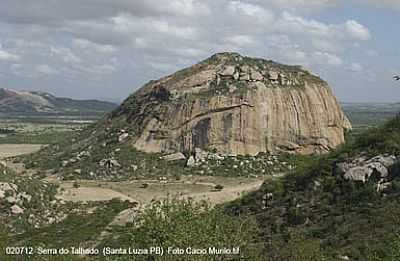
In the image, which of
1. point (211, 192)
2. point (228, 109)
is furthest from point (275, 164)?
point (211, 192)

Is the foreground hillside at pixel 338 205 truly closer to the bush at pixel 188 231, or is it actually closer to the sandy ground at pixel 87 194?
the bush at pixel 188 231

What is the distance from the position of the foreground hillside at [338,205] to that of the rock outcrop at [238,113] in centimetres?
2695

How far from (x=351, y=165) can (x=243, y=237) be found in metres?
10.5

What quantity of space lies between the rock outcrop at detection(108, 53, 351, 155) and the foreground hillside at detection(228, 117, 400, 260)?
88.4 ft

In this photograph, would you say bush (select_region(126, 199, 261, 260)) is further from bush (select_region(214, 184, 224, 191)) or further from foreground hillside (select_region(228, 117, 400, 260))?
bush (select_region(214, 184, 224, 191))

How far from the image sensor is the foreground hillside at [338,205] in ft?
64.7

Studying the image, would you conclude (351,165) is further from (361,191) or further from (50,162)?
(50,162)

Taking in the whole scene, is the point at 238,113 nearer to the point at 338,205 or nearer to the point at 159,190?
the point at 159,190

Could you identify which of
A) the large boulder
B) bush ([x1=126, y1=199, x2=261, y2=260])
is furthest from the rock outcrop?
bush ([x1=126, y1=199, x2=261, y2=260])

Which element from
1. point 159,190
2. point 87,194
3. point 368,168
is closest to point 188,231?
point 368,168

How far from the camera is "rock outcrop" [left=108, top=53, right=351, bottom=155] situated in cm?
5756

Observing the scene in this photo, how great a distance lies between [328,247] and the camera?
20781 millimetres

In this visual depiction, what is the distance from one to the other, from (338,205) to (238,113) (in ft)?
111

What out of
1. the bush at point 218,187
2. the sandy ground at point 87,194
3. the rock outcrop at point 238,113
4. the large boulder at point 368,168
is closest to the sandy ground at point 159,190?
the sandy ground at point 87,194
